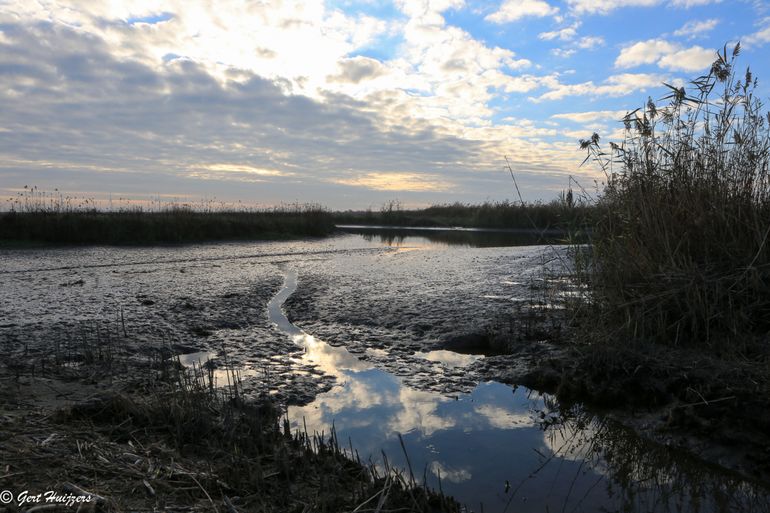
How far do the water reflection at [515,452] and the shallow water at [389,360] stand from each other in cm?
1

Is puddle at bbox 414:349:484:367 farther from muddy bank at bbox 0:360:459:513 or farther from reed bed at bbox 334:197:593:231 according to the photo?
reed bed at bbox 334:197:593:231

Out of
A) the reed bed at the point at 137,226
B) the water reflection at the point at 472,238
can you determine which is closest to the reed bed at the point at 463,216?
the water reflection at the point at 472,238

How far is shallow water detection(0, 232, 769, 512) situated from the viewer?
3.28 metres

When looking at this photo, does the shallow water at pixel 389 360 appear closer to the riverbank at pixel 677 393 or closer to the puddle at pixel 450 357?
the puddle at pixel 450 357

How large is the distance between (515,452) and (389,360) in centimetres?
238

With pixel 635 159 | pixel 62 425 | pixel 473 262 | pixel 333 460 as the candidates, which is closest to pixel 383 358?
pixel 333 460

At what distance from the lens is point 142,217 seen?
22.4 meters

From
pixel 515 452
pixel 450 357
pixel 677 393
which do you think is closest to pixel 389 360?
pixel 450 357

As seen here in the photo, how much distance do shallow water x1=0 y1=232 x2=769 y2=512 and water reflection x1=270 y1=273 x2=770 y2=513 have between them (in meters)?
0.01

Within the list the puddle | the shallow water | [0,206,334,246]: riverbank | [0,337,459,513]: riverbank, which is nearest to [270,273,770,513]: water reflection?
the shallow water

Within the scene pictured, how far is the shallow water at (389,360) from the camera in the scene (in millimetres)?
3281

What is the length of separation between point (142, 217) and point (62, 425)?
2136cm

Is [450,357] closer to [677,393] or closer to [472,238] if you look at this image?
[677,393]

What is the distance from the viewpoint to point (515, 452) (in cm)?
375
